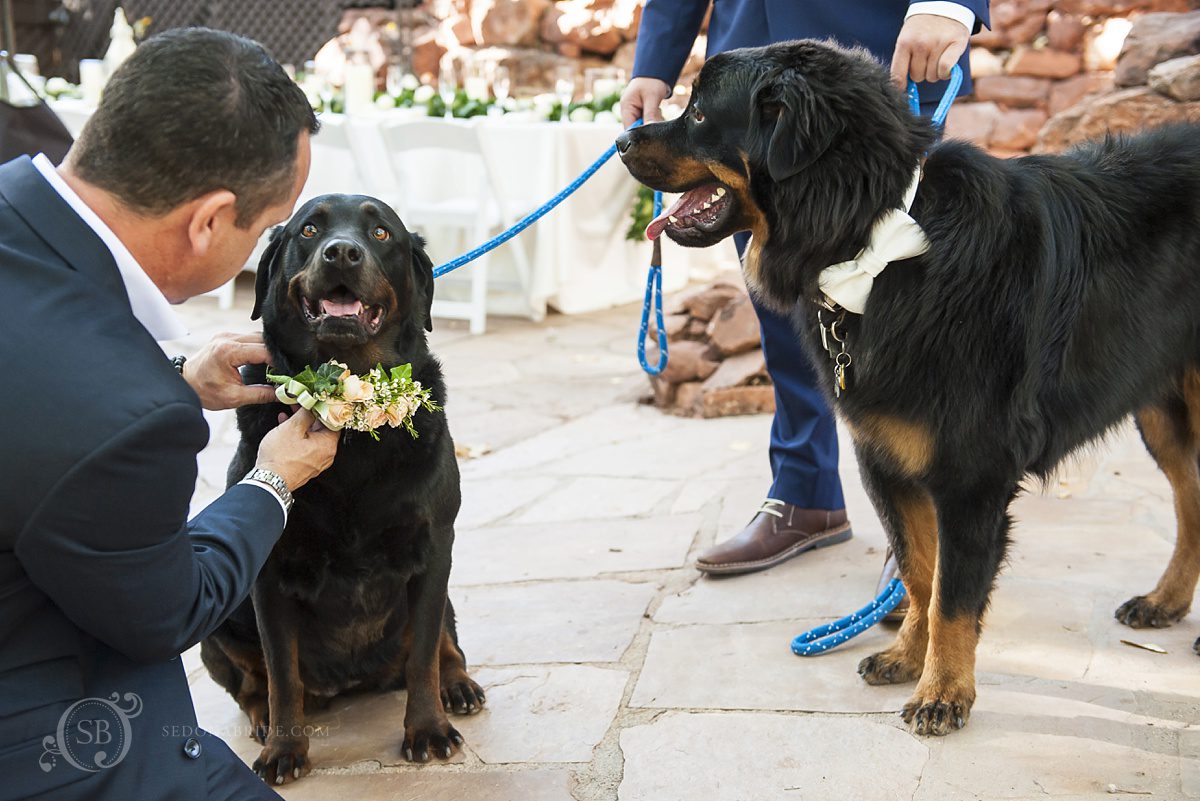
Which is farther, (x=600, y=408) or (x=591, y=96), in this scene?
(x=591, y=96)

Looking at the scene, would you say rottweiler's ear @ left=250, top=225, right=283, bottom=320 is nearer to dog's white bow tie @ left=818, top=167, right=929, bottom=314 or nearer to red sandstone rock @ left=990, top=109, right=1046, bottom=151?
dog's white bow tie @ left=818, top=167, right=929, bottom=314

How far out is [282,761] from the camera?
2.42 meters

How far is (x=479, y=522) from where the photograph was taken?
4.13m

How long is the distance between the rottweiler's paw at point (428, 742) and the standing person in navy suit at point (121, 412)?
812mm

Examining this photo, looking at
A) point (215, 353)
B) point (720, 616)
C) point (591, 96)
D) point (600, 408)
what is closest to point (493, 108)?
point (591, 96)

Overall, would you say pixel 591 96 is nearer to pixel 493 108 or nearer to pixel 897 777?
pixel 493 108

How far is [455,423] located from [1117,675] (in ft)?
11.4

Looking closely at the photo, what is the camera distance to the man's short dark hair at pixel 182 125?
1.48 metres

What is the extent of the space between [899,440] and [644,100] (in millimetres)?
1532

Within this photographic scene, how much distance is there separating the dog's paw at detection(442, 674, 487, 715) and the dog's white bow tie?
1268 millimetres

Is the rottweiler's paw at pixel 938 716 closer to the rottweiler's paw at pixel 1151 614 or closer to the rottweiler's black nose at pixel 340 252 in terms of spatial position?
the rottweiler's paw at pixel 1151 614

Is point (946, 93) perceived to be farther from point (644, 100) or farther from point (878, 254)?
point (644, 100)

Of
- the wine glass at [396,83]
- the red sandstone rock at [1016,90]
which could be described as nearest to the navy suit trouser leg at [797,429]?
the wine glass at [396,83]

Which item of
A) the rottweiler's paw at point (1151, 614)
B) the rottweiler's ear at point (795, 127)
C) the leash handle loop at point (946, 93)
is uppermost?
the rottweiler's ear at point (795, 127)
